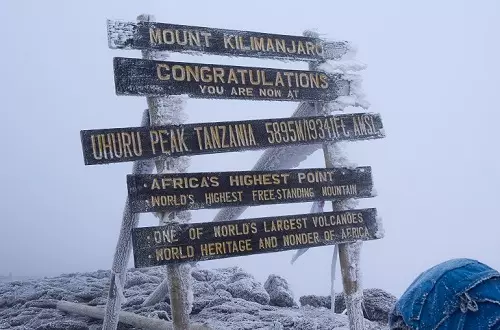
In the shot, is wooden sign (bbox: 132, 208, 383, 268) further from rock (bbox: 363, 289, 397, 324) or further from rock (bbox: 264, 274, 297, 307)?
rock (bbox: 264, 274, 297, 307)

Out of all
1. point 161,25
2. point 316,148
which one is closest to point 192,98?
point 161,25

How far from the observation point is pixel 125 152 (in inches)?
167

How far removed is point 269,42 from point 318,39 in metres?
0.73

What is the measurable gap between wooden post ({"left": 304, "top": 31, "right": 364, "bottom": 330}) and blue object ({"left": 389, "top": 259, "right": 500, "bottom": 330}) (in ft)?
11.6

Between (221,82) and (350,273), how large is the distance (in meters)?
2.56

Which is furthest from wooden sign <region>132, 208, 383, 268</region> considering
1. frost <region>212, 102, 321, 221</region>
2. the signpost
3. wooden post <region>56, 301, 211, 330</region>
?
wooden post <region>56, 301, 211, 330</region>

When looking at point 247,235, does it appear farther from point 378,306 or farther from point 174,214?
point 378,306

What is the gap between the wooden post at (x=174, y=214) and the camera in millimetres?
4297

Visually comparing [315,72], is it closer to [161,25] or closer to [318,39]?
[318,39]

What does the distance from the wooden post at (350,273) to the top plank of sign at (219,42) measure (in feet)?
3.82

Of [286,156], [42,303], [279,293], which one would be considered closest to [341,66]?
[286,156]

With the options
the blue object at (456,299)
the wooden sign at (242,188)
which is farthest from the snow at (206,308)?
the blue object at (456,299)

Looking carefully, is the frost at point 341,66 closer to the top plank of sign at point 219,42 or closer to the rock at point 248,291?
the top plank of sign at point 219,42

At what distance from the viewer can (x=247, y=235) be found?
458 centimetres
